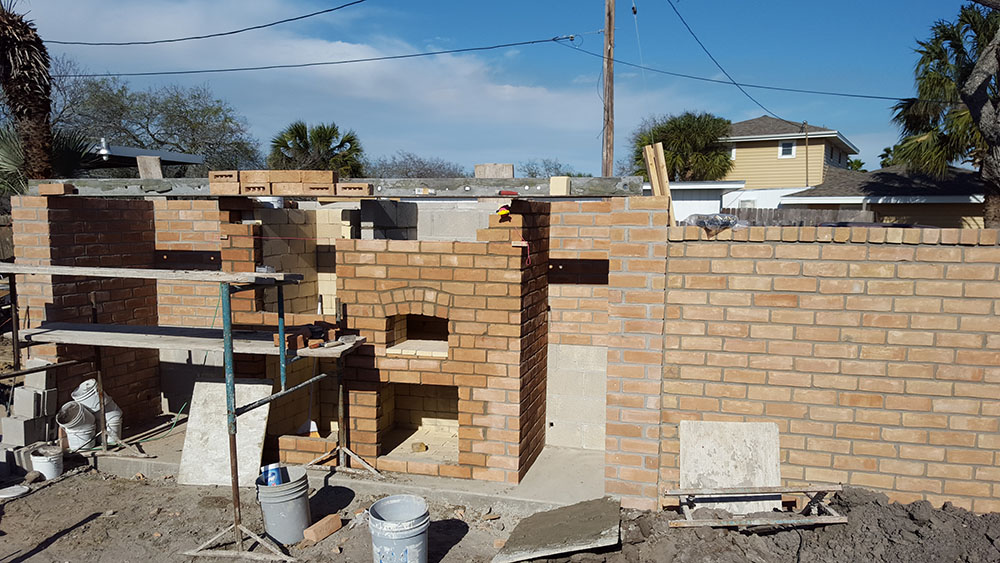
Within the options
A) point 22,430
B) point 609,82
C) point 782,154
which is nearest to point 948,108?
point 609,82

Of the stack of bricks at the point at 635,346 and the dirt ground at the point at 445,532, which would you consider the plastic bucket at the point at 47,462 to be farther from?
the stack of bricks at the point at 635,346

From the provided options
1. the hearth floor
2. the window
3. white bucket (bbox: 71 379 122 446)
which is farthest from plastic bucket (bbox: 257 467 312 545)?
the window

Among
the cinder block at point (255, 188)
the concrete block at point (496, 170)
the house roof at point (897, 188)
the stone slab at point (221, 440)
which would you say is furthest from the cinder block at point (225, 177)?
the house roof at point (897, 188)

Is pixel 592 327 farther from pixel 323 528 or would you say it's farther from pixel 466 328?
pixel 323 528

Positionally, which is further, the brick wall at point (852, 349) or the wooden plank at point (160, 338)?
the wooden plank at point (160, 338)

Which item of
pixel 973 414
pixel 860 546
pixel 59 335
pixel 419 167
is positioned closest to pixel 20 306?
pixel 59 335

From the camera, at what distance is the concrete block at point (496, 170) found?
21.5 ft

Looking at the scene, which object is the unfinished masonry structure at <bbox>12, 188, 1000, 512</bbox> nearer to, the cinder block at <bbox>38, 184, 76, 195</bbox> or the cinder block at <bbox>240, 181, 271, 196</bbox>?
the cinder block at <bbox>38, 184, 76, 195</bbox>

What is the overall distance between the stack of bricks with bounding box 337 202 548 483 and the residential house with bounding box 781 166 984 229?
16.4 metres

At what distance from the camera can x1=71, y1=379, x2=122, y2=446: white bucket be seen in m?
6.56

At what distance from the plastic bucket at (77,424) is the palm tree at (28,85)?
4.21 m

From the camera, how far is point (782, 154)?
83.0 feet

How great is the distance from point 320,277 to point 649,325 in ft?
14.9

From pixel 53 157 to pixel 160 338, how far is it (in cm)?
502
